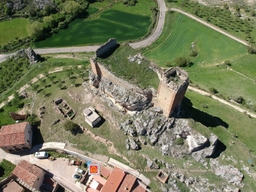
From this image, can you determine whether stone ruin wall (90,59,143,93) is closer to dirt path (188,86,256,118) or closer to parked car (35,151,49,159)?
parked car (35,151,49,159)

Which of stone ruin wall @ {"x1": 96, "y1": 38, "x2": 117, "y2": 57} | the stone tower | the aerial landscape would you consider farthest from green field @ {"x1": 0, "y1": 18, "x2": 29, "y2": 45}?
the stone tower

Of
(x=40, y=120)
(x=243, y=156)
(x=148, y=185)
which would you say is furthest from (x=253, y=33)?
(x=40, y=120)


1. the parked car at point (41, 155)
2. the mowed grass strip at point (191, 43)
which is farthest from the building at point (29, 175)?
the mowed grass strip at point (191, 43)

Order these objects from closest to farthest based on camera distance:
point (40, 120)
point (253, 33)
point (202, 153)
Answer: point (202, 153) < point (40, 120) < point (253, 33)

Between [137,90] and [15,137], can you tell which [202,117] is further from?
[15,137]

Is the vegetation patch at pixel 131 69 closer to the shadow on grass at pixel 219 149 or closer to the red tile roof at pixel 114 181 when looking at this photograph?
the red tile roof at pixel 114 181

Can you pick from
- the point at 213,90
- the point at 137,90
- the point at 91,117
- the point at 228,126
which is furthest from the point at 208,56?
the point at 91,117

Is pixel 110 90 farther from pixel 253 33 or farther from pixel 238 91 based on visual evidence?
pixel 253 33
